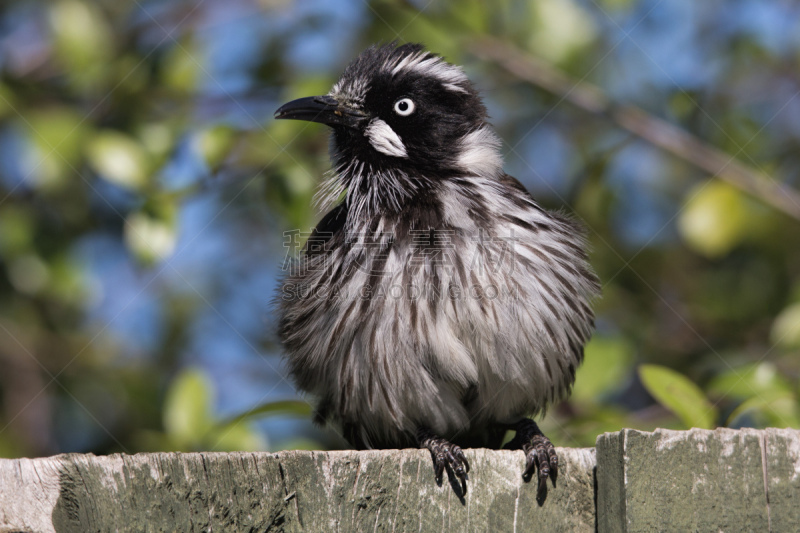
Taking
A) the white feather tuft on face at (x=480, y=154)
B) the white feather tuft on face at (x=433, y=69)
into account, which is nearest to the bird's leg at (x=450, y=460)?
the white feather tuft on face at (x=480, y=154)

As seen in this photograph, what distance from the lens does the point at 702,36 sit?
22.9 ft

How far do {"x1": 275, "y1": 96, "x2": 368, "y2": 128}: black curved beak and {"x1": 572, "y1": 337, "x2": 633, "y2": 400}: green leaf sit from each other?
2021 mm

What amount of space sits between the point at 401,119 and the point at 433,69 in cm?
38

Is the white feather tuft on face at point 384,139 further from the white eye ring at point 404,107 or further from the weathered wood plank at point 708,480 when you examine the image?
the weathered wood plank at point 708,480

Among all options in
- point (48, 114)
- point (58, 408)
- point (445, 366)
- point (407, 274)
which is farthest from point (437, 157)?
point (58, 408)

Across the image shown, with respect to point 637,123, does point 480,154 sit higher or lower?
lower

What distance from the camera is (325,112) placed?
4.30 meters

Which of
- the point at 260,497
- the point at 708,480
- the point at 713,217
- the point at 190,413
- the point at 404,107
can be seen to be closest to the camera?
the point at 708,480

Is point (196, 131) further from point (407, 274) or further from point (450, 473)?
point (450, 473)

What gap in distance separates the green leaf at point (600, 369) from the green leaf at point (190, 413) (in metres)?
2.21

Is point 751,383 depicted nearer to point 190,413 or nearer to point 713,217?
point 713,217

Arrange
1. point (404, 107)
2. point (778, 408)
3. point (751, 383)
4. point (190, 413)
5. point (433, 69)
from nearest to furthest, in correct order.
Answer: point (778, 408)
point (751, 383)
point (404, 107)
point (433, 69)
point (190, 413)

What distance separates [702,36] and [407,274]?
4.68m

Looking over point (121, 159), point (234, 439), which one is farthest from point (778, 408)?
point (121, 159)
